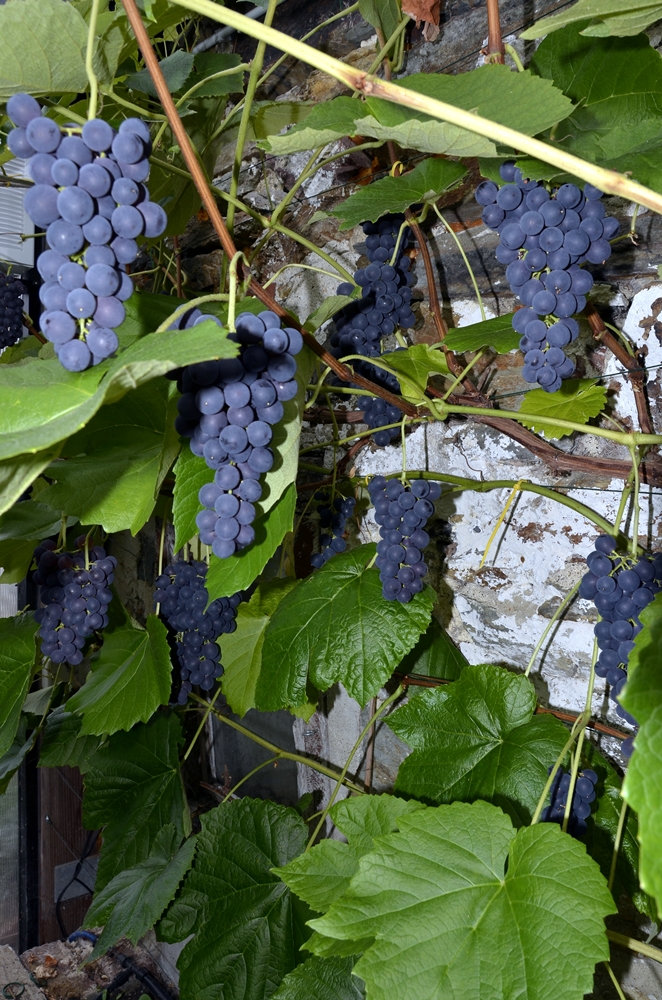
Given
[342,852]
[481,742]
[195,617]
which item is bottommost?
[342,852]

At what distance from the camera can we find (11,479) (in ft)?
1.58

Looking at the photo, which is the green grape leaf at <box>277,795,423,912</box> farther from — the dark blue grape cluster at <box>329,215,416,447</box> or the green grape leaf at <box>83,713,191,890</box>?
the green grape leaf at <box>83,713,191,890</box>

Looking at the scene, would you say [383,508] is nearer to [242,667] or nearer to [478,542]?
[478,542]

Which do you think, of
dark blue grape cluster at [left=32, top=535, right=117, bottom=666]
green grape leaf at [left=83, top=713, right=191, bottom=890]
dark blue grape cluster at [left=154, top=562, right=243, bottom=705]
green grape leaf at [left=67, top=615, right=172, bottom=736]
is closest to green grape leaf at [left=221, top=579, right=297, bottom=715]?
dark blue grape cluster at [left=154, top=562, right=243, bottom=705]

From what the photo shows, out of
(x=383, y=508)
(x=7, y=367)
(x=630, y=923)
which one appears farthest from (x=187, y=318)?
(x=630, y=923)

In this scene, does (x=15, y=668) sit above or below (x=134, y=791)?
above

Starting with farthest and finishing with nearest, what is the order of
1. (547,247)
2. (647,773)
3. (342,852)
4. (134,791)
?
(134,791) < (342,852) < (547,247) < (647,773)

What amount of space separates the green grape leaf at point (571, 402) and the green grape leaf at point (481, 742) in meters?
0.36

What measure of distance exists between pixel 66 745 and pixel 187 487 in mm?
1172

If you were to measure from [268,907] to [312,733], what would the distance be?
0.48 meters

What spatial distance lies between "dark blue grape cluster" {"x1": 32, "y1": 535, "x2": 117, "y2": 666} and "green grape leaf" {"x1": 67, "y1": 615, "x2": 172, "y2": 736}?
0.33 feet

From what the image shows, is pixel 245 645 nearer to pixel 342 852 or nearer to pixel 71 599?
pixel 71 599

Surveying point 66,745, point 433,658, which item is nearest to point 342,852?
point 433,658

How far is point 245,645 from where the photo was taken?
1.35m
